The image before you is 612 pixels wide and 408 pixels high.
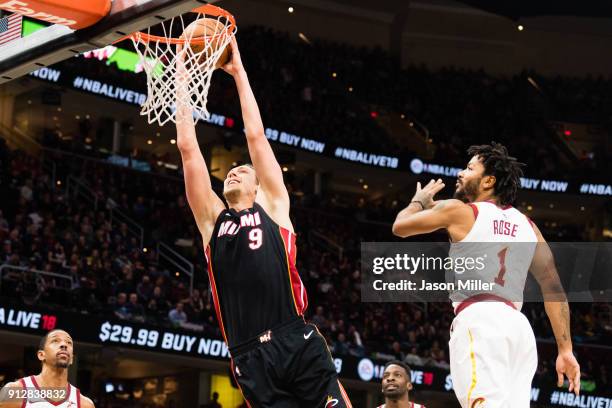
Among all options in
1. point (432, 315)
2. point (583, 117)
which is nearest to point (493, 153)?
point (432, 315)

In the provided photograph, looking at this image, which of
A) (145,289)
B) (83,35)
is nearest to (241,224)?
Result: (83,35)

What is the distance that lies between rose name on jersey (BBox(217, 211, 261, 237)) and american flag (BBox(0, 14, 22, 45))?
1.98 meters

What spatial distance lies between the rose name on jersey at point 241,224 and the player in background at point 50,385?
10.8 feet

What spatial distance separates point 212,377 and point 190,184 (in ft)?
58.1

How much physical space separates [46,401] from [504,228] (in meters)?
4.21

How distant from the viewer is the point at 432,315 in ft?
73.7

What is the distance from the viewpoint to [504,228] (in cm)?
555

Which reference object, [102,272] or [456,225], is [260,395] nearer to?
[456,225]

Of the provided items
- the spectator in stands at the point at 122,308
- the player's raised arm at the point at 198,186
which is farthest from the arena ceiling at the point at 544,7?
the player's raised arm at the point at 198,186

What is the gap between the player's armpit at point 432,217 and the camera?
543cm

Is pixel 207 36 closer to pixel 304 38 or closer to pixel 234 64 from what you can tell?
pixel 234 64

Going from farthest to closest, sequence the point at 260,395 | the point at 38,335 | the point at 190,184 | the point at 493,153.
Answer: the point at 38,335, the point at 493,153, the point at 190,184, the point at 260,395

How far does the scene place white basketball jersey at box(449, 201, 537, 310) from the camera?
5.50 m

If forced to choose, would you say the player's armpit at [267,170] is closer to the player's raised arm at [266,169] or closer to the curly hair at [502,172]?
the player's raised arm at [266,169]
